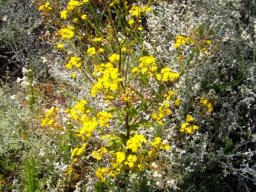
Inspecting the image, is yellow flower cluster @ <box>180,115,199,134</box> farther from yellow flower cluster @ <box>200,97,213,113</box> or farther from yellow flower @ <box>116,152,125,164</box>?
yellow flower @ <box>116,152,125,164</box>

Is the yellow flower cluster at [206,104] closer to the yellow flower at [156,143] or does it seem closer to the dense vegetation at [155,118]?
the dense vegetation at [155,118]

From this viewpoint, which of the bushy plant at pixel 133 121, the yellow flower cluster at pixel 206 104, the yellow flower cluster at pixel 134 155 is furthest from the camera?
the yellow flower cluster at pixel 206 104

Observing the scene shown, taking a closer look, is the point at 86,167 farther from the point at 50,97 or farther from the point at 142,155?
the point at 50,97

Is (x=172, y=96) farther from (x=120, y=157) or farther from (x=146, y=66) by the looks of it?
(x=120, y=157)

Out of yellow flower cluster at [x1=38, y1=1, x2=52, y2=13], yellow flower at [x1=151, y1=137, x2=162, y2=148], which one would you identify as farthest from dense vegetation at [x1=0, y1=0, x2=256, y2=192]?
yellow flower cluster at [x1=38, y1=1, x2=52, y2=13]

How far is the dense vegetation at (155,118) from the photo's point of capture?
10.2 ft

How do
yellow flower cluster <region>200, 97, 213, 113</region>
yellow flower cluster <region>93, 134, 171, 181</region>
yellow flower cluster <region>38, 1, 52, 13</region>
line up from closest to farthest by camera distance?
yellow flower cluster <region>93, 134, 171, 181</region>, yellow flower cluster <region>200, 97, 213, 113</region>, yellow flower cluster <region>38, 1, 52, 13</region>

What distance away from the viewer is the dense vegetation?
310 centimetres

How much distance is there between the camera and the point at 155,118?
302 centimetres

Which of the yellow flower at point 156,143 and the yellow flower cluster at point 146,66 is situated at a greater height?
the yellow flower cluster at point 146,66

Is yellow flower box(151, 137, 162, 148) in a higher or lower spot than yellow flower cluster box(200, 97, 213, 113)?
lower

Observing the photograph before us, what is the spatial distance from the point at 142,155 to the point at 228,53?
1.07 m

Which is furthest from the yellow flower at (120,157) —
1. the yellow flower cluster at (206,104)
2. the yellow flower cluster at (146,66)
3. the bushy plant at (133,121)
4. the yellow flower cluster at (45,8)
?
the yellow flower cluster at (45,8)

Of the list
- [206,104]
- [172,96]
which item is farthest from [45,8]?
[206,104]
